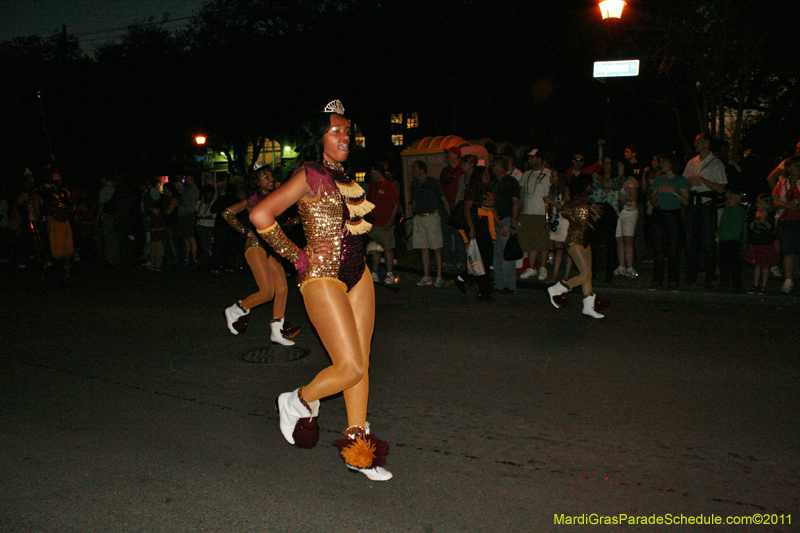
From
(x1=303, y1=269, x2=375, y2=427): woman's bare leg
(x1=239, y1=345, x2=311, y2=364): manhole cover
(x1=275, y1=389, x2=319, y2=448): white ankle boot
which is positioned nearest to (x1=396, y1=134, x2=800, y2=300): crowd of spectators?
(x1=239, y1=345, x2=311, y2=364): manhole cover

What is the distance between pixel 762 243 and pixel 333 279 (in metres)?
8.36

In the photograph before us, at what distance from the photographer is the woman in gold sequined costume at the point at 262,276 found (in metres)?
6.99

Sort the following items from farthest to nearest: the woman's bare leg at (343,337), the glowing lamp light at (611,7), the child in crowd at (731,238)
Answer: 1. the glowing lamp light at (611,7)
2. the child in crowd at (731,238)
3. the woman's bare leg at (343,337)

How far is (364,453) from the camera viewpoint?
377cm

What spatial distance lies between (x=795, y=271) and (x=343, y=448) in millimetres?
9512

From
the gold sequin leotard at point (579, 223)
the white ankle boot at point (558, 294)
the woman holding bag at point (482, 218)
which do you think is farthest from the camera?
the woman holding bag at point (482, 218)

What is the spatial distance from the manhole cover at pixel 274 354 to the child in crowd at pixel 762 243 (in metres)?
6.79

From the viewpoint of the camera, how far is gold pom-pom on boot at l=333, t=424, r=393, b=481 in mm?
3771

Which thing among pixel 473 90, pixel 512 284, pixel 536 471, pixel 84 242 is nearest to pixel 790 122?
pixel 473 90

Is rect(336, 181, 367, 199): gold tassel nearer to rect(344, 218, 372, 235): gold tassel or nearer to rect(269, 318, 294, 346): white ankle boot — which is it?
rect(344, 218, 372, 235): gold tassel

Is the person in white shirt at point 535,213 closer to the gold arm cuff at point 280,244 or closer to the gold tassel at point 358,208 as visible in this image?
the gold tassel at point 358,208

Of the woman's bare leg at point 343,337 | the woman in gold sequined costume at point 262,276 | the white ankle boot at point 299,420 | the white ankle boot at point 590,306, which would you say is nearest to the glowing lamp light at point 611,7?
the white ankle boot at point 590,306

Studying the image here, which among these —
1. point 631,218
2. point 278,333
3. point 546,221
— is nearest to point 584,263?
point 546,221

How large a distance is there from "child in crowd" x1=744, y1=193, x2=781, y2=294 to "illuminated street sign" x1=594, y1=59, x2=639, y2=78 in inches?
136
